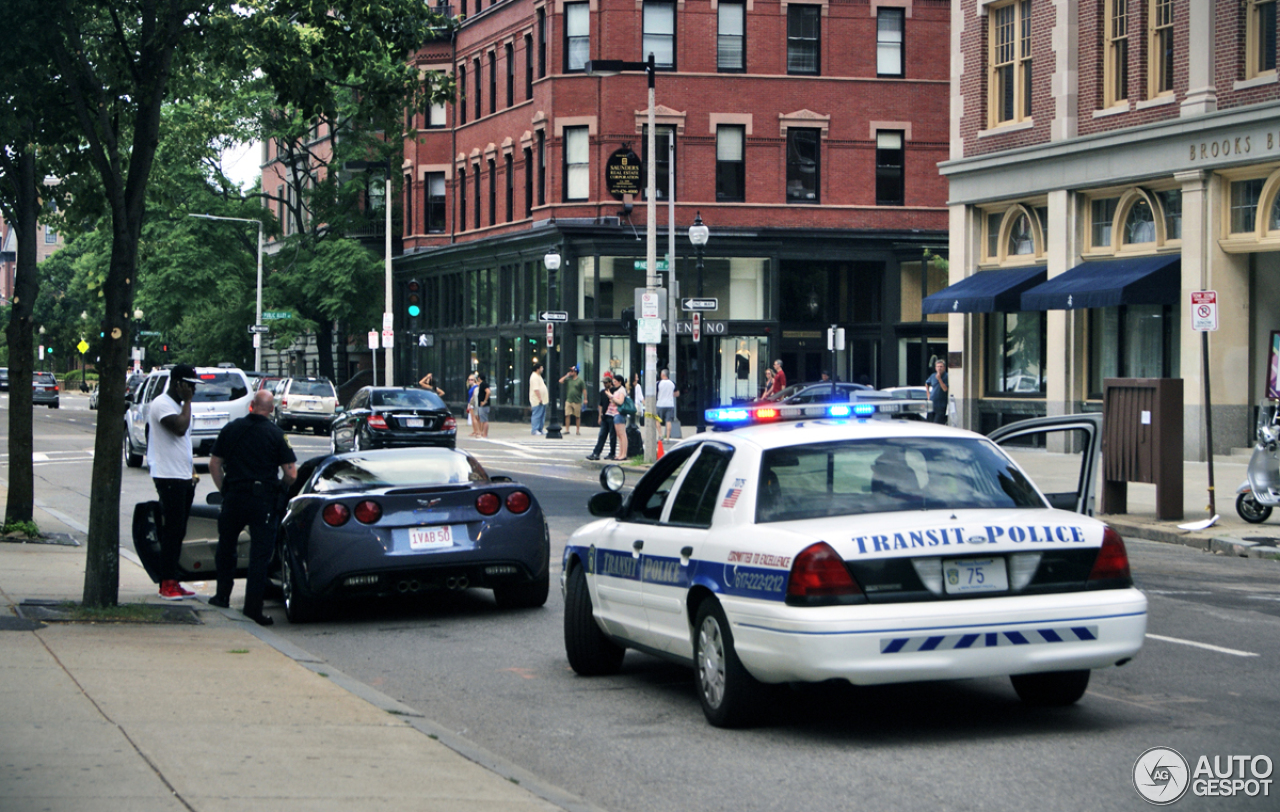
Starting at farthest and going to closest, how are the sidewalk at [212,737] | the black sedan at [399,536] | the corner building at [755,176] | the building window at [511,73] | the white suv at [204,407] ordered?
the building window at [511,73]
the corner building at [755,176]
the white suv at [204,407]
the black sedan at [399,536]
the sidewalk at [212,737]

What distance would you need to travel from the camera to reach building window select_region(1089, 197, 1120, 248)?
105 feet

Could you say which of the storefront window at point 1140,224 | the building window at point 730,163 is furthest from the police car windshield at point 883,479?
the building window at point 730,163

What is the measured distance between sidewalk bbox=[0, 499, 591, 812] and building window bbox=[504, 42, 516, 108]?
150 ft

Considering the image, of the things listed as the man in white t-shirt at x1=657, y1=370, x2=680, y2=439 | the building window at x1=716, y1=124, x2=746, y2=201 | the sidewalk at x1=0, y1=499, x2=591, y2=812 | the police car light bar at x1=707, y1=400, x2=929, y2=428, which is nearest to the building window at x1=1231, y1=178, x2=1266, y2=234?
the man in white t-shirt at x1=657, y1=370, x2=680, y2=439

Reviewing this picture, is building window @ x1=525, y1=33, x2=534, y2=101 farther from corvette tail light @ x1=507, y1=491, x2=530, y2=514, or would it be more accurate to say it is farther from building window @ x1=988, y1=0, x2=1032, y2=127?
corvette tail light @ x1=507, y1=491, x2=530, y2=514

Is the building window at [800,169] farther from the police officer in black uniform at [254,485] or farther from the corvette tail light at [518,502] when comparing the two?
the police officer in black uniform at [254,485]

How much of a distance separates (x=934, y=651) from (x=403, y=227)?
59607mm

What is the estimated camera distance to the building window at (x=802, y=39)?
167 feet

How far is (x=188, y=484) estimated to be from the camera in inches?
500

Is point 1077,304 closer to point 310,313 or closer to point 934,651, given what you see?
point 934,651

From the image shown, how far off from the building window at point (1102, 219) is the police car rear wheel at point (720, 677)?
26.0m

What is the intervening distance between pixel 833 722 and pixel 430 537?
469 centimetres

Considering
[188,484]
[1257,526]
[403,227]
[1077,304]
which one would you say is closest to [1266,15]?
[1077,304]

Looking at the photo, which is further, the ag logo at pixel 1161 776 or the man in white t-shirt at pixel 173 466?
the man in white t-shirt at pixel 173 466
